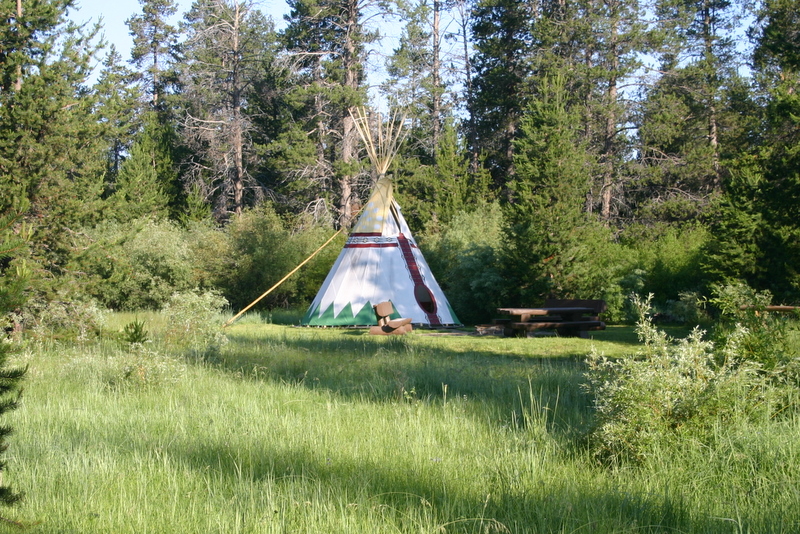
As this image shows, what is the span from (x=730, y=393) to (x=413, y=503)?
216cm

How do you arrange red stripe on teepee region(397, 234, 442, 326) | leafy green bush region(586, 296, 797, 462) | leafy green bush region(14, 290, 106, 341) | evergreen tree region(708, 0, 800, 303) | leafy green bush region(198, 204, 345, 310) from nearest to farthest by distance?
leafy green bush region(586, 296, 797, 462), leafy green bush region(14, 290, 106, 341), evergreen tree region(708, 0, 800, 303), red stripe on teepee region(397, 234, 442, 326), leafy green bush region(198, 204, 345, 310)

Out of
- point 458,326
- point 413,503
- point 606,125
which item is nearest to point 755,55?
point 606,125

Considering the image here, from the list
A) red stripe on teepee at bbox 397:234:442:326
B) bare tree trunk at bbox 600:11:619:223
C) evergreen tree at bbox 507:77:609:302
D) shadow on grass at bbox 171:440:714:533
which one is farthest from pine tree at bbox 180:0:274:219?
shadow on grass at bbox 171:440:714:533

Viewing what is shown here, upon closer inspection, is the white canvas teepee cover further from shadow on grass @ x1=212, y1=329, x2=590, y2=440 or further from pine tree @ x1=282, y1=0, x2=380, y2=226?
pine tree @ x1=282, y1=0, x2=380, y2=226

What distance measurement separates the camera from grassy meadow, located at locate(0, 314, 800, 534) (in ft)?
11.1

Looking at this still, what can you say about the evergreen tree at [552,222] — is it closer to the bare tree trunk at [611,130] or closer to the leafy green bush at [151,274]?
the bare tree trunk at [611,130]

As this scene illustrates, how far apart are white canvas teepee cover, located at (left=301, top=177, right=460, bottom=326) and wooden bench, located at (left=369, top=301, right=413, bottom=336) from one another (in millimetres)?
1490

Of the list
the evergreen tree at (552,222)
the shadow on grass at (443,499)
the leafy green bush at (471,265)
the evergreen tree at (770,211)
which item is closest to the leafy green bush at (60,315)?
the shadow on grass at (443,499)

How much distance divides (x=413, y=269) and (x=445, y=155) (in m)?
10.8

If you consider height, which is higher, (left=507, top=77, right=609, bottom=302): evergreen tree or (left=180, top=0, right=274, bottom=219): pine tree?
(left=180, top=0, right=274, bottom=219): pine tree

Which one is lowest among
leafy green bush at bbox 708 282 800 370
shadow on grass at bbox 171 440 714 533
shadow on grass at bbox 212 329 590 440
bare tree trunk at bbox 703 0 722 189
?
shadow on grass at bbox 171 440 714 533

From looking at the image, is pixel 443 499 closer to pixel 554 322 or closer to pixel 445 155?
pixel 554 322

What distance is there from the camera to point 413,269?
58.4 feet

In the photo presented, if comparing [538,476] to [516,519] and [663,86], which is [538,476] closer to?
[516,519]
